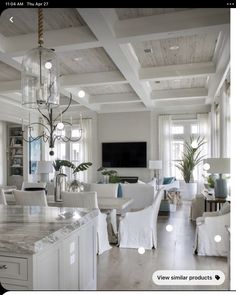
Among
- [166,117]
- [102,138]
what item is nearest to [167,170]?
[166,117]

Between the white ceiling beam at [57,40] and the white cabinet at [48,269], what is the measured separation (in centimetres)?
119

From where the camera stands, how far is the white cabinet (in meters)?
0.83

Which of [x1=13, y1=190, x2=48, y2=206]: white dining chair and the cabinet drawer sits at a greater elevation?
the cabinet drawer

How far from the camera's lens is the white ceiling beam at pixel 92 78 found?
3.38 m

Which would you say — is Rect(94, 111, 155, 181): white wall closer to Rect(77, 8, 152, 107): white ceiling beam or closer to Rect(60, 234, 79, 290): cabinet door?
Rect(77, 8, 152, 107): white ceiling beam

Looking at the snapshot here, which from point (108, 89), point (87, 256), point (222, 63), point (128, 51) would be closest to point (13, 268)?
point (87, 256)

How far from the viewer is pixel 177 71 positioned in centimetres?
332

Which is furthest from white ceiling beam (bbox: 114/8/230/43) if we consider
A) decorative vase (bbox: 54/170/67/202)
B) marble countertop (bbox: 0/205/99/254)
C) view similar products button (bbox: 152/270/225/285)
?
decorative vase (bbox: 54/170/67/202)

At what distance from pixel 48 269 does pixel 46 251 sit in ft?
0.19

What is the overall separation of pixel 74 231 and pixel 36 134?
Answer: 42.6 inches

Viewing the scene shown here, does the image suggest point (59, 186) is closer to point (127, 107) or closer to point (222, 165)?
point (222, 165)

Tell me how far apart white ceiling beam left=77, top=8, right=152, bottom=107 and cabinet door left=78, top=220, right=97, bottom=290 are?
957mm

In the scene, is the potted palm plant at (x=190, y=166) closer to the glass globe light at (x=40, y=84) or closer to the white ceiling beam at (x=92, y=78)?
the white ceiling beam at (x=92, y=78)

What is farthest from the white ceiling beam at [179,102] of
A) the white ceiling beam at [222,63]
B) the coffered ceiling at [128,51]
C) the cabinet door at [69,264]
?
the cabinet door at [69,264]
